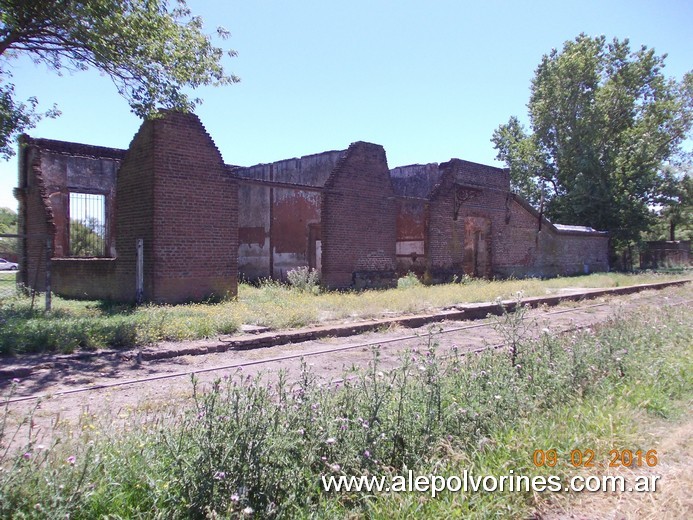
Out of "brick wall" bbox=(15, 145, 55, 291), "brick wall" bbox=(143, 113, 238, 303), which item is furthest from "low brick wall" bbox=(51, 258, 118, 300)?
"brick wall" bbox=(143, 113, 238, 303)

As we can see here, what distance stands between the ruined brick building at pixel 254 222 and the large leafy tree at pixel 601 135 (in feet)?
13.4

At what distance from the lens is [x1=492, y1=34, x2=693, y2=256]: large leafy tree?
33375 mm

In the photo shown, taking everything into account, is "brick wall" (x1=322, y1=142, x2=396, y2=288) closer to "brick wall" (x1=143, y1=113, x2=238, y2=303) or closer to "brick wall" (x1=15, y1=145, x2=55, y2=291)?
"brick wall" (x1=143, y1=113, x2=238, y2=303)

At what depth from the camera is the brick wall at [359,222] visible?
51.8ft

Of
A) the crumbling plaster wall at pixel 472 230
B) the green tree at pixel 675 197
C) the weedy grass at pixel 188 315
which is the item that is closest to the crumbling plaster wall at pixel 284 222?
the crumbling plaster wall at pixel 472 230

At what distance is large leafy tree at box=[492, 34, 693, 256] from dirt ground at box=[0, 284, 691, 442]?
28.3 metres

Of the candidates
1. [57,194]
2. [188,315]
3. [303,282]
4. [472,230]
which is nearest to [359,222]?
[303,282]

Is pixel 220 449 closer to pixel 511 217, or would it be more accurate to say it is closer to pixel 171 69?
pixel 171 69

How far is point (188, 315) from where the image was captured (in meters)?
9.91

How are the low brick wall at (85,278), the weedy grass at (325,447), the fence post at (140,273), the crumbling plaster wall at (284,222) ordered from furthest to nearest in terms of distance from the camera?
1. the crumbling plaster wall at (284,222)
2. the low brick wall at (85,278)
3. the fence post at (140,273)
4. the weedy grass at (325,447)
